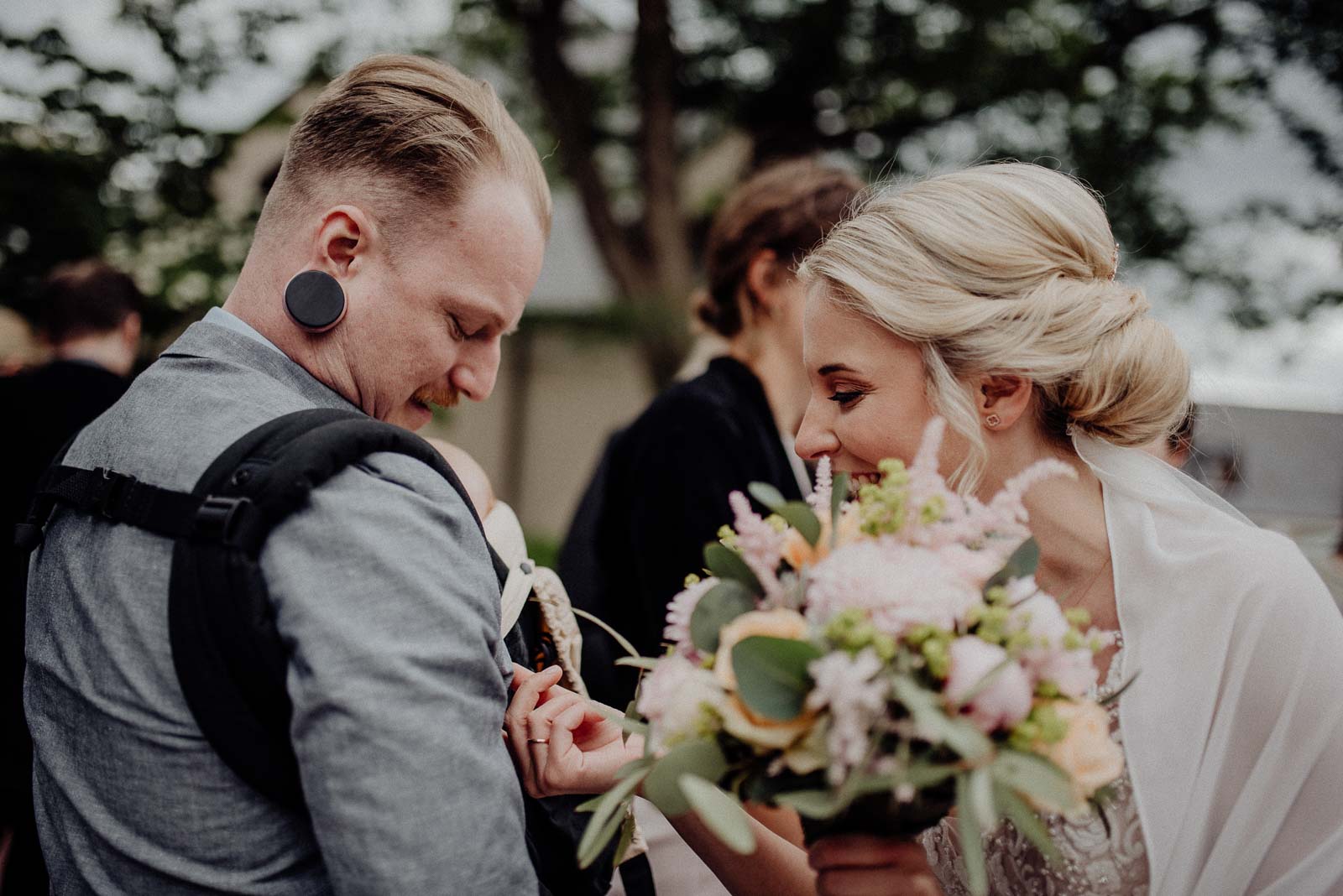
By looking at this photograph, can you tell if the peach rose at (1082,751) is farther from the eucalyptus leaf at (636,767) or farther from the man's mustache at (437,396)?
the man's mustache at (437,396)

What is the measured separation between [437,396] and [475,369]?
0.10 m

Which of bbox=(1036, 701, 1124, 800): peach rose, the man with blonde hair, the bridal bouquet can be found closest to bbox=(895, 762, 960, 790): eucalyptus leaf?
the bridal bouquet

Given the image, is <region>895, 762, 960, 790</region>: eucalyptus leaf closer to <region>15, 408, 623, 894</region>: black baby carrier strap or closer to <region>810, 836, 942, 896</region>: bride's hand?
<region>810, 836, 942, 896</region>: bride's hand

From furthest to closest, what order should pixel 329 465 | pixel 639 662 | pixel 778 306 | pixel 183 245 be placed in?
1. pixel 183 245
2. pixel 778 306
3. pixel 639 662
4. pixel 329 465

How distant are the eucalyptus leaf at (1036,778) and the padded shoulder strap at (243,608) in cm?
93

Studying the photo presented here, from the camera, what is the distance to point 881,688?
48.3 inches

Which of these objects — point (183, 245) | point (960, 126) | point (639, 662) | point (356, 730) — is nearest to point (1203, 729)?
point (639, 662)

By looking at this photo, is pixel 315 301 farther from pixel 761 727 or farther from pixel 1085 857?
pixel 1085 857

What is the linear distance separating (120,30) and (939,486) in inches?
228

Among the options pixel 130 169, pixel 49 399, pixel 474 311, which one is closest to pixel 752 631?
pixel 474 311

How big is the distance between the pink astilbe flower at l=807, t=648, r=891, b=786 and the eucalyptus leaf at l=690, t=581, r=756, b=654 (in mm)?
205

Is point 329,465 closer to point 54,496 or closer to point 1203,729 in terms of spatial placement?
point 54,496

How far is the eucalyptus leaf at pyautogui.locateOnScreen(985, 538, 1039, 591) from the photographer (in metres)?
1.50

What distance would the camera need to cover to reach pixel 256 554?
4.29 ft
